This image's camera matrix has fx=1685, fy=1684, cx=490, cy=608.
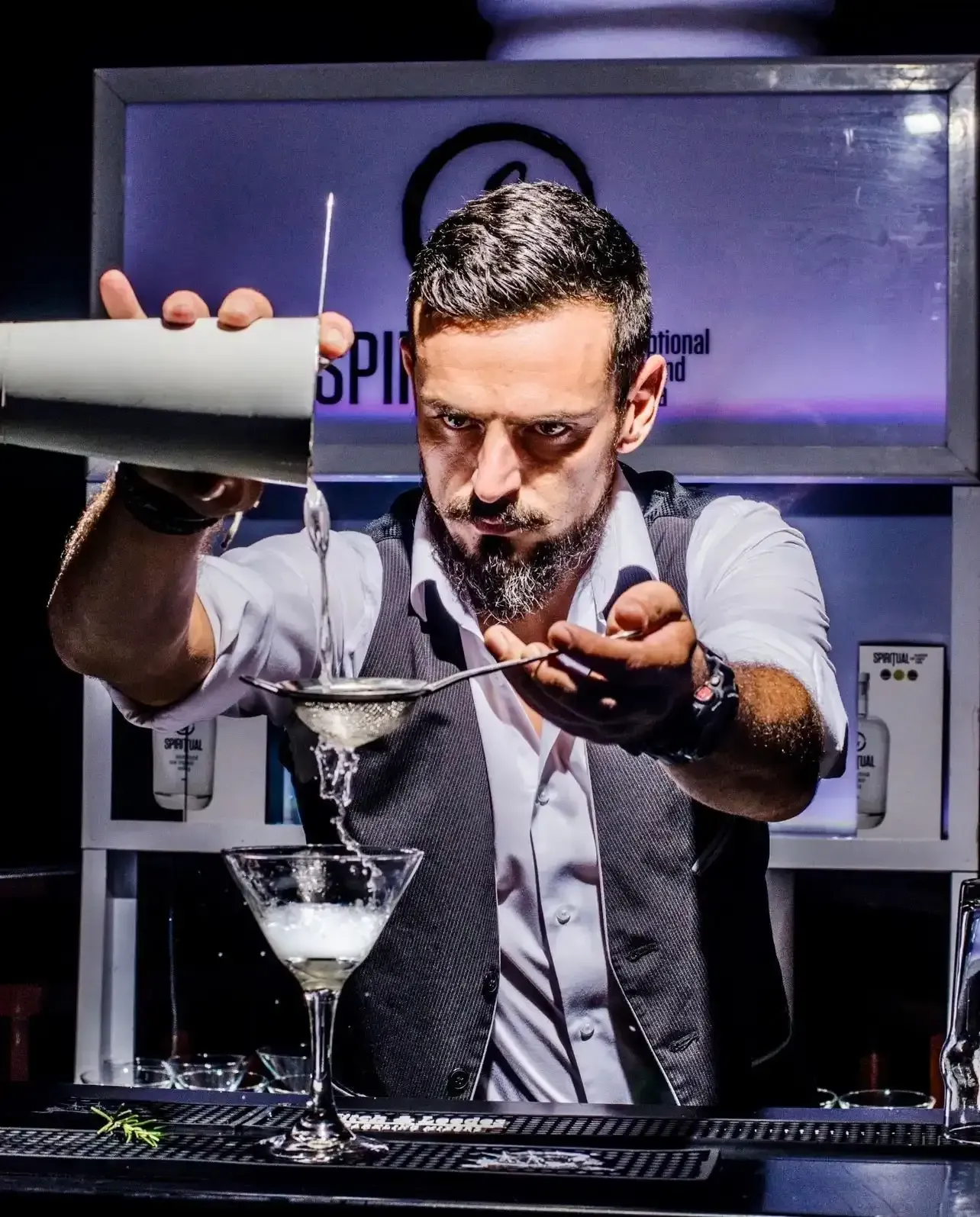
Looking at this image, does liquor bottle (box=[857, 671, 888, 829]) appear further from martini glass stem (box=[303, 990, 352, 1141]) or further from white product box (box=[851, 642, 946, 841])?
martini glass stem (box=[303, 990, 352, 1141])

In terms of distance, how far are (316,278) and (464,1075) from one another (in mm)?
1751

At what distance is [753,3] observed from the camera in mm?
3305

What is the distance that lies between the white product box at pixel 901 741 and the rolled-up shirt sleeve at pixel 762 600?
688 mm

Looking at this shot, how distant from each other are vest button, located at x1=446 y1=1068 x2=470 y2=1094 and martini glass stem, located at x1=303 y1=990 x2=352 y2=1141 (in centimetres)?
75

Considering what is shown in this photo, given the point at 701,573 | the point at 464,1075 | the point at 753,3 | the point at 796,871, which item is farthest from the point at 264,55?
the point at 464,1075

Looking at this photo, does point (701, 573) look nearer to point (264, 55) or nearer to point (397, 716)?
point (397, 716)

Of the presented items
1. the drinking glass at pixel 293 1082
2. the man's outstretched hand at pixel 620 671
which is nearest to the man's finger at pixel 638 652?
the man's outstretched hand at pixel 620 671

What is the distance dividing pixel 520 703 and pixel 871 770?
1.07 metres

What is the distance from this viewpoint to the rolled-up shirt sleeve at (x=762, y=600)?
2.20 m

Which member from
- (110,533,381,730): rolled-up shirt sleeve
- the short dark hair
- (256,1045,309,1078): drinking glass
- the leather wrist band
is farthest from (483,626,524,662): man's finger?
(256,1045,309,1078): drinking glass

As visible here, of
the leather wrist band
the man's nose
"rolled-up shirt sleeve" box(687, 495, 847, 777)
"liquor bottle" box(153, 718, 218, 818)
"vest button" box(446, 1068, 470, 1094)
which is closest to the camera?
the leather wrist band

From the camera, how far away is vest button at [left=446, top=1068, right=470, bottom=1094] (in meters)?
2.32

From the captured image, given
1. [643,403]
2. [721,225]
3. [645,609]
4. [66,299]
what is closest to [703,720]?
[645,609]

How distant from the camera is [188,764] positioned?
348 centimetres
